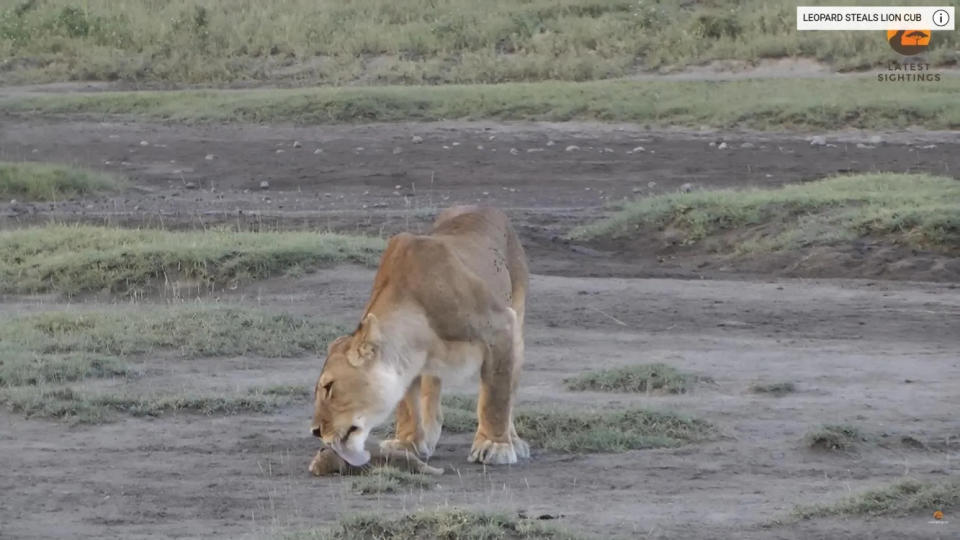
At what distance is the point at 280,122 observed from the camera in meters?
21.4

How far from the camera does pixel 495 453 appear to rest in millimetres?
7148

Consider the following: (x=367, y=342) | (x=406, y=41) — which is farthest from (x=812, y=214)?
(x=406, y=41)

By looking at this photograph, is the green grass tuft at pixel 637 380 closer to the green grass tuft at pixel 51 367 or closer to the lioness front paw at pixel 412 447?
the lioness front paw at pixel 412 447

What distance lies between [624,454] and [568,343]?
2.93 metres

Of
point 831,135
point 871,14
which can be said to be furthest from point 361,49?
point 831,135

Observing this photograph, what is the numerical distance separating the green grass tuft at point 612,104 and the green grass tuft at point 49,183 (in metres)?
3.97

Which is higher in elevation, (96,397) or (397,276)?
(397,276)

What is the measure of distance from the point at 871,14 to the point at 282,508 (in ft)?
64.8

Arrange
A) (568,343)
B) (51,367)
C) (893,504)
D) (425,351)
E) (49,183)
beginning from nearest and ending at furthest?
(893,504) → (425,351) → (51,367) → (568,343) → (49,183)

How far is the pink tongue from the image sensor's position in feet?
21.8

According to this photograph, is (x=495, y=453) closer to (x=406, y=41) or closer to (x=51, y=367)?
(x=51, y=367)

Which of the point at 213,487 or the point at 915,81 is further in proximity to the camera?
the point at 915,81

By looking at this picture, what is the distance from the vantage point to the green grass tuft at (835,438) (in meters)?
7.34

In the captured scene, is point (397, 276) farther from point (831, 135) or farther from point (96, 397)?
point (831, 135)
